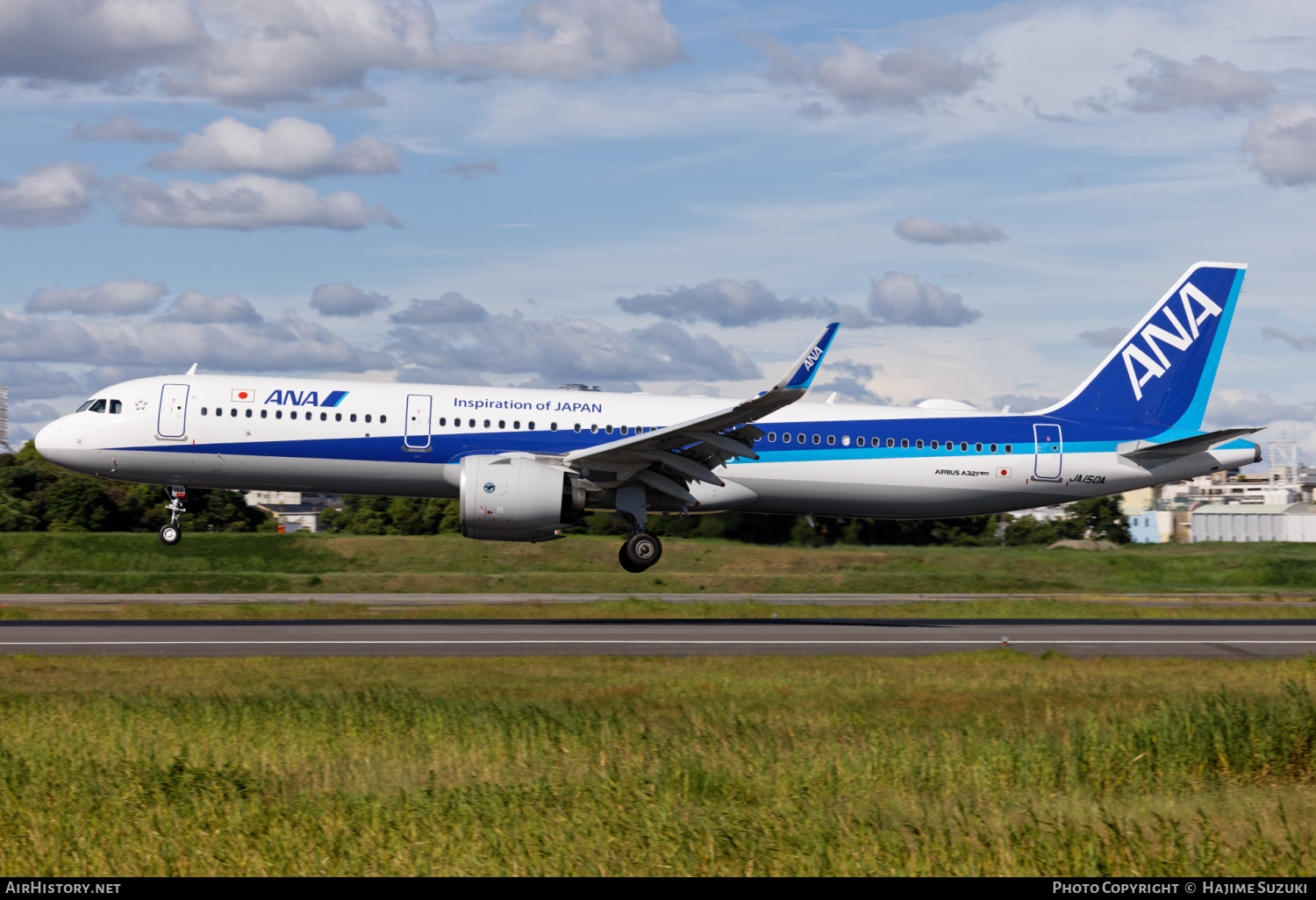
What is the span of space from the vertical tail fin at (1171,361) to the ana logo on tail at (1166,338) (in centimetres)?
2

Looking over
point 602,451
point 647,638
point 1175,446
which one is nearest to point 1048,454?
point 1175,446

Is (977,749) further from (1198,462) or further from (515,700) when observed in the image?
(1198,462)

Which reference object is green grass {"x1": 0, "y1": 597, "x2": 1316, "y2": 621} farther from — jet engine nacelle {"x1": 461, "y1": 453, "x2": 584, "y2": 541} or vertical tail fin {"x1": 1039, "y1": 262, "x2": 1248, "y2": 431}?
vertical tail fin {"x1": 1039, "y1": 262, "x2": 1248, "y2": 431}

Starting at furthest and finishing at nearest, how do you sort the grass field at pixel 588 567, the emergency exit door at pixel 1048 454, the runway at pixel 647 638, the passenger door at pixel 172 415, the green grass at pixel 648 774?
the grass field at pixel 588 567 → the emergency exit door at pixel 1048 454 → the passenger door at pixel 172 415 → the runway at pixel 647 638 → the green grass at pixel 648 774

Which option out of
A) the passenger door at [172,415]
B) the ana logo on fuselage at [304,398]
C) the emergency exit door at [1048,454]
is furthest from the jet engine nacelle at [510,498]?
the emergency exit door at [1048,454]

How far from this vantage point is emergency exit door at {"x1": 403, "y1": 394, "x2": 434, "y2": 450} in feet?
93.2

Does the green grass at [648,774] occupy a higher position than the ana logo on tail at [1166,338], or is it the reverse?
the ana logo on tail at [1166,338]

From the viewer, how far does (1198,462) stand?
3194 centimetres

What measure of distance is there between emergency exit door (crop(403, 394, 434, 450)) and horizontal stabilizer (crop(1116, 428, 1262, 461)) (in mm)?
17938

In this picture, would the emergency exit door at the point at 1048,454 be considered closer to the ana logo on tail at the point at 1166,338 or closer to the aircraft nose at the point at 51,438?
the ana logo on tail at the point at 1166,338

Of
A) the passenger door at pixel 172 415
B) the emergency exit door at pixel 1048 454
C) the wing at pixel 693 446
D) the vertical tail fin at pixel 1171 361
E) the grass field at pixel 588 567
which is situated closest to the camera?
the wing at pixel 693 446

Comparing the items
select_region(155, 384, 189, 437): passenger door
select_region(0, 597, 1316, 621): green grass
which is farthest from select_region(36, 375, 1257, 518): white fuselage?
select_region(0, 597, 1316, 621): green grass

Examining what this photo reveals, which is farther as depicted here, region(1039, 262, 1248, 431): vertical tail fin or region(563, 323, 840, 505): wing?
region(1039, 262, 1248, 431): vertical tail fin

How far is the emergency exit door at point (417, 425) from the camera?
1118 inches
